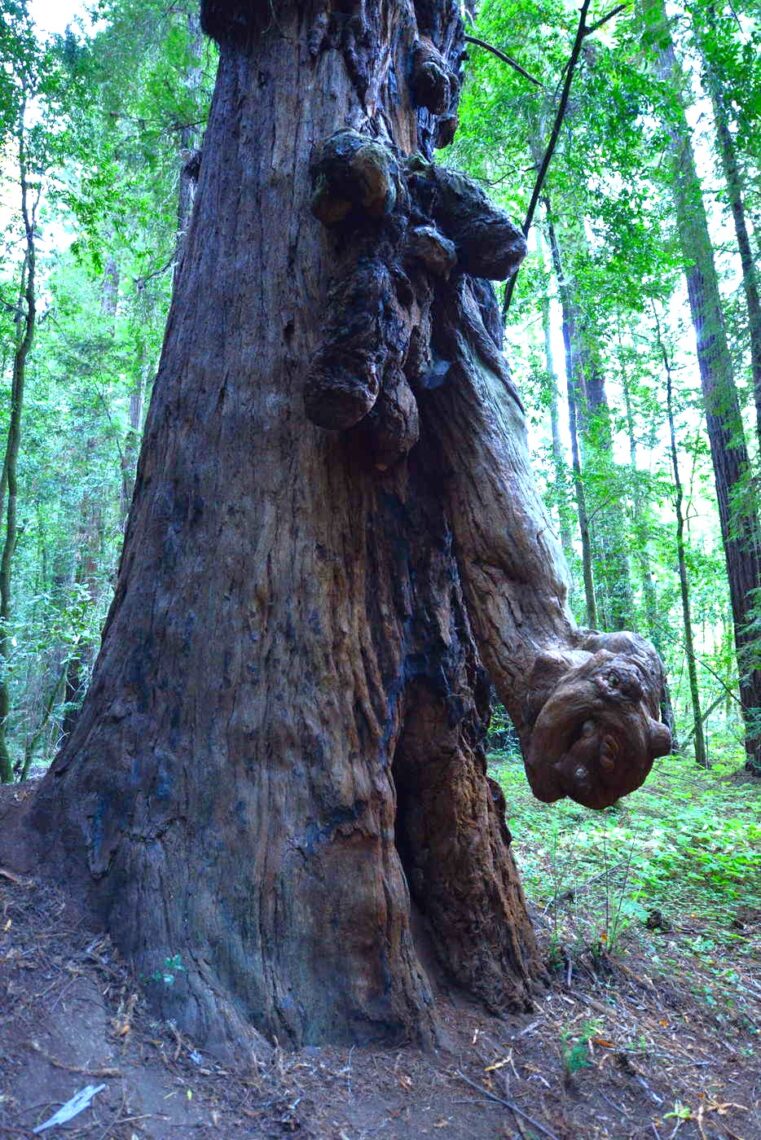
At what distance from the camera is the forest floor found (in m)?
1.92

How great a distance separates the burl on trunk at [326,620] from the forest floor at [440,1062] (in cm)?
12

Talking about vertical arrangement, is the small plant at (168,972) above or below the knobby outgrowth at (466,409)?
below

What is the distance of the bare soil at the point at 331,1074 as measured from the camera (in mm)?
1902

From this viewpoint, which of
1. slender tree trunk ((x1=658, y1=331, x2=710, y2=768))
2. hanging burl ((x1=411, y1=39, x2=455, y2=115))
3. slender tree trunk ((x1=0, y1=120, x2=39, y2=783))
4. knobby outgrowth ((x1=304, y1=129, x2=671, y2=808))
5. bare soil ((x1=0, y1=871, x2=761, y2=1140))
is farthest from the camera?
slender tree trunk ((x1=658, y1=331, x2=710, y2=768))

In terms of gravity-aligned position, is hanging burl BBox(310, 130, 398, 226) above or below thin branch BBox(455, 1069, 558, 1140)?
above

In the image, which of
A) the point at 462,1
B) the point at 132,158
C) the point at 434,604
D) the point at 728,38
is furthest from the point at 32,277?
the point at 728,38

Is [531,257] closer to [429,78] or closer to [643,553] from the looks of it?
[643,553]

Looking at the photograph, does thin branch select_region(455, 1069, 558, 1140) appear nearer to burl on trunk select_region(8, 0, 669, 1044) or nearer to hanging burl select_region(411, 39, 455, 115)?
burl on trunk select_region(8, 0, 669, 1044)

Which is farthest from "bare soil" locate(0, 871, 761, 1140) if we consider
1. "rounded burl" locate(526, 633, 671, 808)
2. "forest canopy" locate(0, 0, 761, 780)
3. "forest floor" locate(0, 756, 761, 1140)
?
"forest canopy" locate(0, 0, 761, 780)

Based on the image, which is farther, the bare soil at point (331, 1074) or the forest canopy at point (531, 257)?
the forest canopy at point (531, 257)

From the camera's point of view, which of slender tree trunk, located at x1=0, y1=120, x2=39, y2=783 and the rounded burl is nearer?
the rounded burl

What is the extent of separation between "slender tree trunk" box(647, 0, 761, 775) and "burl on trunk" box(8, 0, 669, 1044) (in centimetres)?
505

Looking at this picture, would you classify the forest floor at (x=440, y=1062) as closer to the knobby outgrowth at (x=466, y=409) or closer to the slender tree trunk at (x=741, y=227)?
the knobby outgrowth at (x=466, y=409)

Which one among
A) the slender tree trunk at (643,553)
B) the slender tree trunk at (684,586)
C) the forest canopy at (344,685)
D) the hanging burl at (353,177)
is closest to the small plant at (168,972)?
the forest canopy at (344,685)
